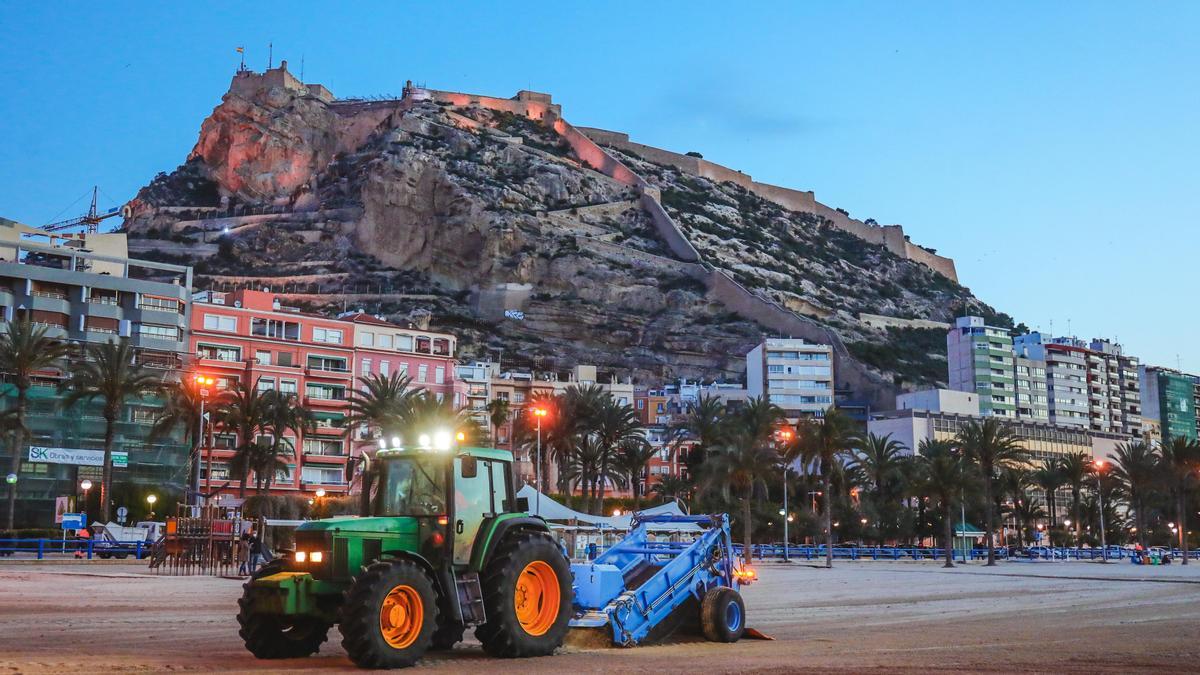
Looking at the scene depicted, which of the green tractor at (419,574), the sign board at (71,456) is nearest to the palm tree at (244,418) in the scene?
the sign board at (71,456)

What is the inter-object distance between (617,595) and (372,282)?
13875cm

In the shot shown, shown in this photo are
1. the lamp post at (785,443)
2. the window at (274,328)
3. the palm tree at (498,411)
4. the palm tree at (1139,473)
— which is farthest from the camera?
the window at (274,328)

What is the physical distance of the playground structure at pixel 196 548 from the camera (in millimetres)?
37594

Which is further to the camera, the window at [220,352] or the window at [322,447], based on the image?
the window at [322,447]

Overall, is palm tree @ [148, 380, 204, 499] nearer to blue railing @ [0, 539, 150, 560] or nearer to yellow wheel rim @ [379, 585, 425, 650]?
blue railing @ [0, 539, 150, 560]

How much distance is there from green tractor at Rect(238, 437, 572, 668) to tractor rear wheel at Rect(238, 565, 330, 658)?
1cm

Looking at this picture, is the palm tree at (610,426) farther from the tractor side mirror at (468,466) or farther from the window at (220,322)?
the tractor side mirror at (468,466)

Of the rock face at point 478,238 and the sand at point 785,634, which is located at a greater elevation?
the rock face at point 478,238

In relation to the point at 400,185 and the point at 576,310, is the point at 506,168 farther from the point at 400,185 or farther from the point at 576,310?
the point at 576,310

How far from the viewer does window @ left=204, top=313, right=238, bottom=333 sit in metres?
82.8

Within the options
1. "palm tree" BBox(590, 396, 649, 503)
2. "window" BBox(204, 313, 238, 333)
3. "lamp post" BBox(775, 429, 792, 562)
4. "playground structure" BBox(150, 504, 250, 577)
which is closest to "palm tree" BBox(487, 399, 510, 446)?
"palm tree" BBox(590, 396, 649, 503)

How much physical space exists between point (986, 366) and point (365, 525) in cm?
14119

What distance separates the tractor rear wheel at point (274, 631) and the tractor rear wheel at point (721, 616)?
525 centimetres

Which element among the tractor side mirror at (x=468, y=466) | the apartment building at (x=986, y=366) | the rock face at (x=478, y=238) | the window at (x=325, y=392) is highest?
the rock face at (x=478, y=238)
